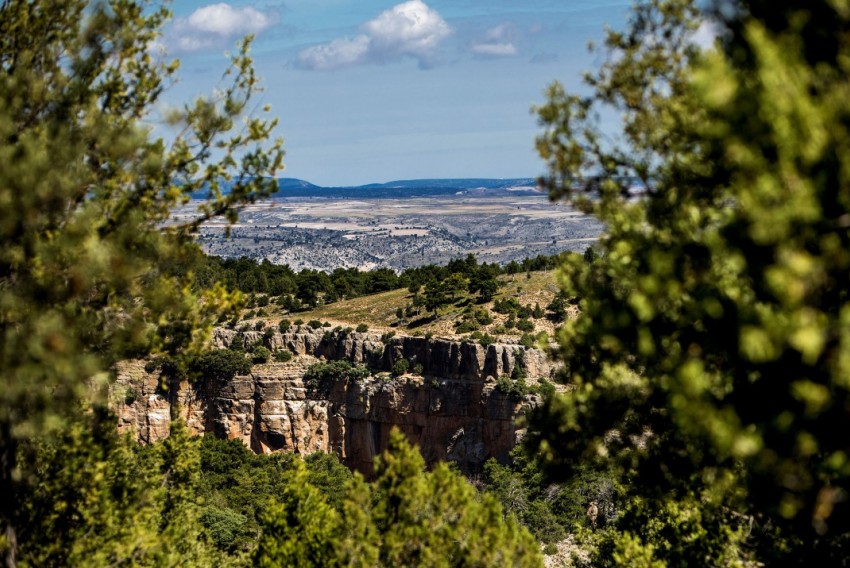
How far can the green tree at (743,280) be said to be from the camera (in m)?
5.56

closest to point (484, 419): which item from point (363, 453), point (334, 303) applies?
point (363, 453)

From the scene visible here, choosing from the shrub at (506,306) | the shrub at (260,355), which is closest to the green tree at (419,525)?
the shrub at (506,306)

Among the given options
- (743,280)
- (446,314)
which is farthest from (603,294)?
(446,314)

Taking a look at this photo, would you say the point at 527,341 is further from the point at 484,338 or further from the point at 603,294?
the point at 603,294

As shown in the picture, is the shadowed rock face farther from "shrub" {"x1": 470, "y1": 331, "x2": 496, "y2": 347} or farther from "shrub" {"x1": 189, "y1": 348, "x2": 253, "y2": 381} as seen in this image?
"shrub" {"x1": 189, "y1": 348, "x2": 253, "y2": 381}

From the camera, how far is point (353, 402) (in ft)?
228

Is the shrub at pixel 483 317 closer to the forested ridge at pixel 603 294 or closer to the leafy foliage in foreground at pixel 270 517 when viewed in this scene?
the leafy foliage in foreground at pixel 270 517

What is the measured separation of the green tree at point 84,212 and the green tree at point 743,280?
5634 millimetres

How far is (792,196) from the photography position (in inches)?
215

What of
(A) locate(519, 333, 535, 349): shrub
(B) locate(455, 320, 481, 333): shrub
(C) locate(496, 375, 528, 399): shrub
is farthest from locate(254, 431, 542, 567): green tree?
(B) locate(455, 320, 481, 333): shrub

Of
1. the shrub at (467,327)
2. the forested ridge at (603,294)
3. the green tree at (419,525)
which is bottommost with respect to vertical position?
the shrub at (467,327)

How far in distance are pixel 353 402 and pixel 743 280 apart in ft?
210

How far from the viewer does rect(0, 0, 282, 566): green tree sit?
9.55 metres

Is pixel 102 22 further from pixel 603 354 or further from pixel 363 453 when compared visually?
pixel 363 453
